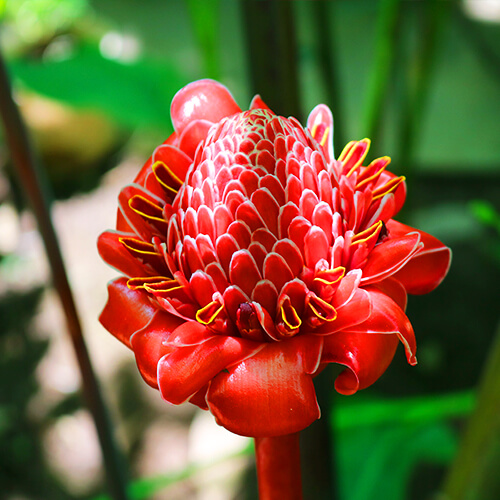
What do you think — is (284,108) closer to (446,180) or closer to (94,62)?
(94,62)

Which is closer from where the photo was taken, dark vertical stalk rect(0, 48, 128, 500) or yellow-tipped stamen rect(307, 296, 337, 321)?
Answer: yellow-tipped stamen rect(307, 296, 337, 321)

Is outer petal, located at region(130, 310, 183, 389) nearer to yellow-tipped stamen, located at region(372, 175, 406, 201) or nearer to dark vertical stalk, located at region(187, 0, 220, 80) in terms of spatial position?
yellow-tipped stamen, located at region(372, 175, 406, 201)

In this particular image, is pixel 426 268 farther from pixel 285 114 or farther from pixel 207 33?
pixel 207 33

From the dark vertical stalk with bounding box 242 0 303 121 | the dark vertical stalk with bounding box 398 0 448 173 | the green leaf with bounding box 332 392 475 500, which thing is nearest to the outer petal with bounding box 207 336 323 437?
the dark vertical stalk with bounding box 242 0 303 121

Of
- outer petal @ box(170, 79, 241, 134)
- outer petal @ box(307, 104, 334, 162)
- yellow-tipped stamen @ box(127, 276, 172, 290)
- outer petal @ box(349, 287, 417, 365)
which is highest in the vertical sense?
outer petal @ box(170, 79, 241, 134)

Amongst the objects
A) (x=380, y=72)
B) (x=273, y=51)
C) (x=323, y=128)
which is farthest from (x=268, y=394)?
(x=380, y=72)

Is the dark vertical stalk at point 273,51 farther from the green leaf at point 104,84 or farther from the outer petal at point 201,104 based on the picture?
the green leaf at point 104,84
